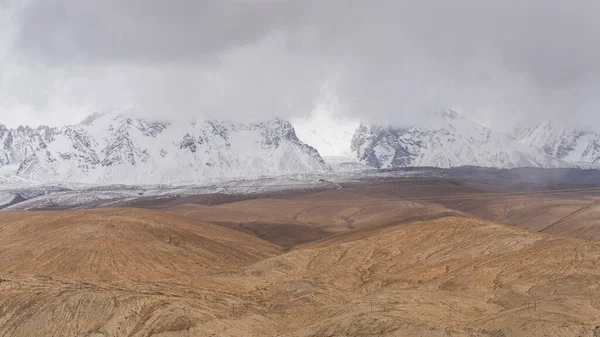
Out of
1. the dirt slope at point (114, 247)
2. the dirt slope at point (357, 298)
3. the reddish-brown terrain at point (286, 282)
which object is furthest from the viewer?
the dirt slope at point (114, 247)

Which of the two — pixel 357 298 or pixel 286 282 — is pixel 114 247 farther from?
pixel 357 298

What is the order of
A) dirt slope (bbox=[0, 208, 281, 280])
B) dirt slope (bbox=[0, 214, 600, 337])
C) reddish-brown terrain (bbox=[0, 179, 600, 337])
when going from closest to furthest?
1. dirt slope (bbox=[0, 214, 600, 337])
2. reddish-brown terrain (bbox=[0, 179, 600, 337])
3. dirt slope (bbox=[0, 208, 281, 280])

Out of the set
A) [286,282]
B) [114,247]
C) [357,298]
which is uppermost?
[114,247]

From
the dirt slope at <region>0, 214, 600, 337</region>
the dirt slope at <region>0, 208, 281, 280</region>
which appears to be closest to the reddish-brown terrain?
the dirt slope at <region>0, 214, 600, 337</region>

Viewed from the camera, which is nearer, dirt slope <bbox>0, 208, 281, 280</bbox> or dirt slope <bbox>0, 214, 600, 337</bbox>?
dirt slope <bbox>0, 214, 600, 337</bbox>

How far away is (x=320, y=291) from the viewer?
71.3 metres

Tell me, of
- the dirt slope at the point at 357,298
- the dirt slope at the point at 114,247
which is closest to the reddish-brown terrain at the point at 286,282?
the dirt slope at the point at 357,298

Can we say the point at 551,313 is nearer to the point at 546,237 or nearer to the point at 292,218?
the point at 546,237

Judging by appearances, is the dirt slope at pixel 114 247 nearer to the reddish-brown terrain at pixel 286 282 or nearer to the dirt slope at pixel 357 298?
the reddish-brown terrain at pixel 286 282

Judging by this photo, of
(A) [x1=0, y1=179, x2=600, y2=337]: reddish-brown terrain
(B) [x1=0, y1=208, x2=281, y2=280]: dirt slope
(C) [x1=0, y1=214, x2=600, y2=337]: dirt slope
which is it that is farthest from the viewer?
(B) [x1=0, y1=208, x2=281, y2=280]: dirt slope

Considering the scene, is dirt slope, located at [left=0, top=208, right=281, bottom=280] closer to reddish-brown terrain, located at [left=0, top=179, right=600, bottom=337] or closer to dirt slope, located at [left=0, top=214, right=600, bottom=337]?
reddish-brown terrain, located at [left=0, top=179, right=600, bottom=337]

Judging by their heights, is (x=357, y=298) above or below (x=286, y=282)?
below

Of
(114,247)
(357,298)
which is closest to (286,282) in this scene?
(357,298)

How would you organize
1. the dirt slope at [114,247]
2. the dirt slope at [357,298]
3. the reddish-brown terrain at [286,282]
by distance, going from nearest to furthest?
the dirt slope at [357,298], the reddish-brown terrain at [286,282], the dirt slope at [114,247]
